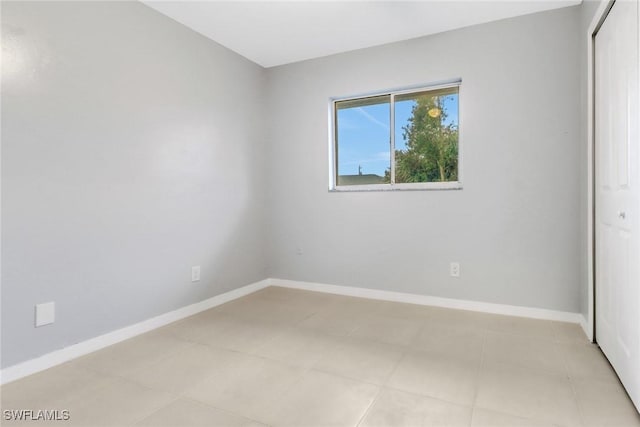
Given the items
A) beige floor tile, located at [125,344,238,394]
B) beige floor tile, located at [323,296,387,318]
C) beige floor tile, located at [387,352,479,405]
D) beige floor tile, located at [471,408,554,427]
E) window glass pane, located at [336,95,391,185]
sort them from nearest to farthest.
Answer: beige floor tile, located at [471,408,554,427], beige floor tile, located at [387,352,479,405], beige floor tile, located at [125,344,238,394], beige floor tile, located at [323,296,387,318], window glass pane, located at [336,95,391,185]

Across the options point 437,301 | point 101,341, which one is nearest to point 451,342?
point 437,301

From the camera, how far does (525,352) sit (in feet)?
6.93

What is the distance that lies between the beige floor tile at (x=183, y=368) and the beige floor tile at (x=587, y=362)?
196cm

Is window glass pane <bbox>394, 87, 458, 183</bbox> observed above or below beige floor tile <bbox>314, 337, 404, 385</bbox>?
above

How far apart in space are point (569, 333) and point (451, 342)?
0.88m

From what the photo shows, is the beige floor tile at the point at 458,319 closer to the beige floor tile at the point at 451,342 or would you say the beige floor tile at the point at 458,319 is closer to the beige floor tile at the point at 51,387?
the beige floor tile at the point at 451,342

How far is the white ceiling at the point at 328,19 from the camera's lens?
2559 mm

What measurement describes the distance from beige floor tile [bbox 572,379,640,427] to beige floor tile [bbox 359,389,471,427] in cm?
52

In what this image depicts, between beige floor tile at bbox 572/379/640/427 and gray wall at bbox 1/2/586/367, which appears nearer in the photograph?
beige floor tile at bbox 572/379/640/427

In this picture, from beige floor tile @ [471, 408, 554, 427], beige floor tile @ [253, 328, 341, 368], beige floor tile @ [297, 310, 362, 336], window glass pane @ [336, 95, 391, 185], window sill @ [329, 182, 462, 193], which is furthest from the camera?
window glass pane @ [336, 95, 391, 185]

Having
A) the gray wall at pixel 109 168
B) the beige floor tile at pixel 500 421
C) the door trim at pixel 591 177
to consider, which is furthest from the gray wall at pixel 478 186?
the beige floor tile at pixel 500 421

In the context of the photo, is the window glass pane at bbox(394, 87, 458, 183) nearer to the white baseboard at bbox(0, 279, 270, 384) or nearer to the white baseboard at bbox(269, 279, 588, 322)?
the white baseboard at bbox(269, 279, 588, 322)

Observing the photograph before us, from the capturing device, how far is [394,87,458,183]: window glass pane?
121 inches

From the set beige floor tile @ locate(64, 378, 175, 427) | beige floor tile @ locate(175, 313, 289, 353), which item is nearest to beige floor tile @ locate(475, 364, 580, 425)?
beige floor tile @ locate(175, 313, 289, 353)
